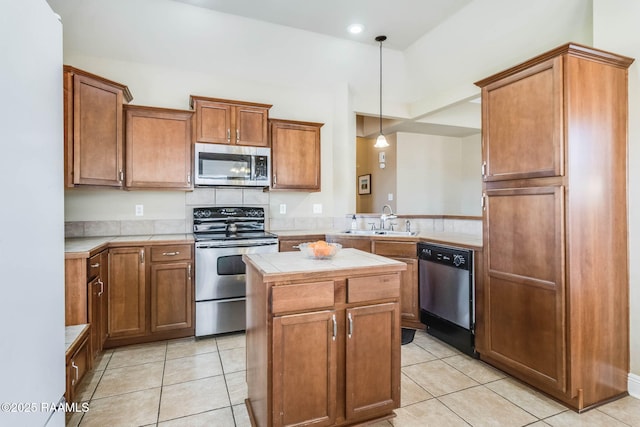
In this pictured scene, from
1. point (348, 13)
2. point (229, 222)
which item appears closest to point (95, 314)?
point (229, 222)

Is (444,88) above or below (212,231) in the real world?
above

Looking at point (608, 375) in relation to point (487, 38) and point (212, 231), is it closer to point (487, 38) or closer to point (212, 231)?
point (487, 38)

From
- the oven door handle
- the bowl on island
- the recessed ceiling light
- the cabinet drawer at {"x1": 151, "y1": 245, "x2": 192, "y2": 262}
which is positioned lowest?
the cabinet drawer at {"x1": 151, "y1": 245, "x2": 192, "y2": 262}

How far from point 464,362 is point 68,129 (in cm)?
349

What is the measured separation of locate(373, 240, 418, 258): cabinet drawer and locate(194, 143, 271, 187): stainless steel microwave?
1.32 meters

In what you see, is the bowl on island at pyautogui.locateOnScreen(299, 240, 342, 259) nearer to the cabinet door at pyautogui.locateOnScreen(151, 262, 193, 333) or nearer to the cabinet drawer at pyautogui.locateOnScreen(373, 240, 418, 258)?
the cabinet drawer at pyautogui.locateOnScreen(373, 240, 418, 258)

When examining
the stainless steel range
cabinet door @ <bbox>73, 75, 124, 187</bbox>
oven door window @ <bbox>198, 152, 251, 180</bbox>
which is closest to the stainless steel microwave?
oven door window @ <bbox>198, 152, 251, 180</bbox>

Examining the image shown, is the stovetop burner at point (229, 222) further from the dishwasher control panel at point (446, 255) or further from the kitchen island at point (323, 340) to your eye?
the kitchen island at point (323, 340)

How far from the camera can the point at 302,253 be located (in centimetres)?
204

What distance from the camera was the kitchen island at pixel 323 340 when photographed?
1.52 m

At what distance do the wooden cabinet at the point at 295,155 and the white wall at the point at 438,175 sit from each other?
93.7 inches

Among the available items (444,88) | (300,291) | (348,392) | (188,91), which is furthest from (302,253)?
(444,88)

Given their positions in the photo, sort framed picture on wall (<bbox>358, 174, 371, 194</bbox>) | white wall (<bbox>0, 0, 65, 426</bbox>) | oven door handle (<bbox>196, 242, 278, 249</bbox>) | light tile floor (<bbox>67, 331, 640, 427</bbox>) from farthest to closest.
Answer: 1. framed picture on wall (<bbox>358, 174, 371, 194</bbox>)
2. oven door handle (<bbox>196, 242, 278, 249</bbox>)
3. light tile floor (<bbox>67, 331, 640, 427</bbox>)
4. white wall (<bbox>0, 0, 65, 426</bbox>)

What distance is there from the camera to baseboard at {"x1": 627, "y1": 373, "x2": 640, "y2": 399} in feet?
6.96
